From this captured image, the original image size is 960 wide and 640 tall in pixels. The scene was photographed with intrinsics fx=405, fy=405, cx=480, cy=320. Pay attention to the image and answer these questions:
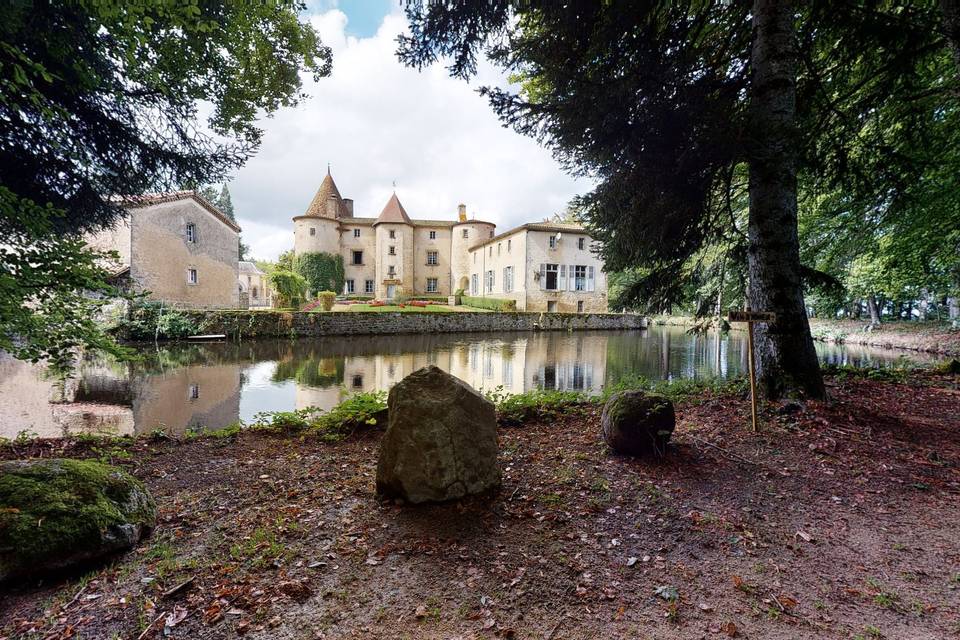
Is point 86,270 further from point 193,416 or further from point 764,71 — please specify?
point 764,71

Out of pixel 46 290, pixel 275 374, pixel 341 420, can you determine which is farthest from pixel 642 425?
pixel 275 374

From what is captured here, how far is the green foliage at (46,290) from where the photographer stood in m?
2.74

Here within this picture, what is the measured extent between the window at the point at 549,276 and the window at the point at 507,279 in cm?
260

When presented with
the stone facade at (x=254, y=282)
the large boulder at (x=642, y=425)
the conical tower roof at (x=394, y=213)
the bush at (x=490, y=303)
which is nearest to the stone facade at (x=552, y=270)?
the bush at (x=490, y=303)

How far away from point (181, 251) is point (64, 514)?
2471 centimetres

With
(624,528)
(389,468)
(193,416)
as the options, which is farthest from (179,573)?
(193,416)

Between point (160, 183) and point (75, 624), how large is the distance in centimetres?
503

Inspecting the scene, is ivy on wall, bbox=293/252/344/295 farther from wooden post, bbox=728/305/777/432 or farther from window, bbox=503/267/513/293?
wooden post, bbox=728/305/777/432

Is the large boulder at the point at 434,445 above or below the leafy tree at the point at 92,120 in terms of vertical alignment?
below

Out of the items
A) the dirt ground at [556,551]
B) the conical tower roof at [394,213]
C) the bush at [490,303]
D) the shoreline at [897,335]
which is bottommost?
the dirt ground at [556,551]

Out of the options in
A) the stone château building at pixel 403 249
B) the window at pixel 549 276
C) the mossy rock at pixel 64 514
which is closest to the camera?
the mossy rock at pixel 64 514

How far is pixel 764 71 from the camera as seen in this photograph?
16.8 feet

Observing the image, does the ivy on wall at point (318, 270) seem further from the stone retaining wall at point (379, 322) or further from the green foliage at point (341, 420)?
the green foliage at point (341, 420)

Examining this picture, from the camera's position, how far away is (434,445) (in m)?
3.05
